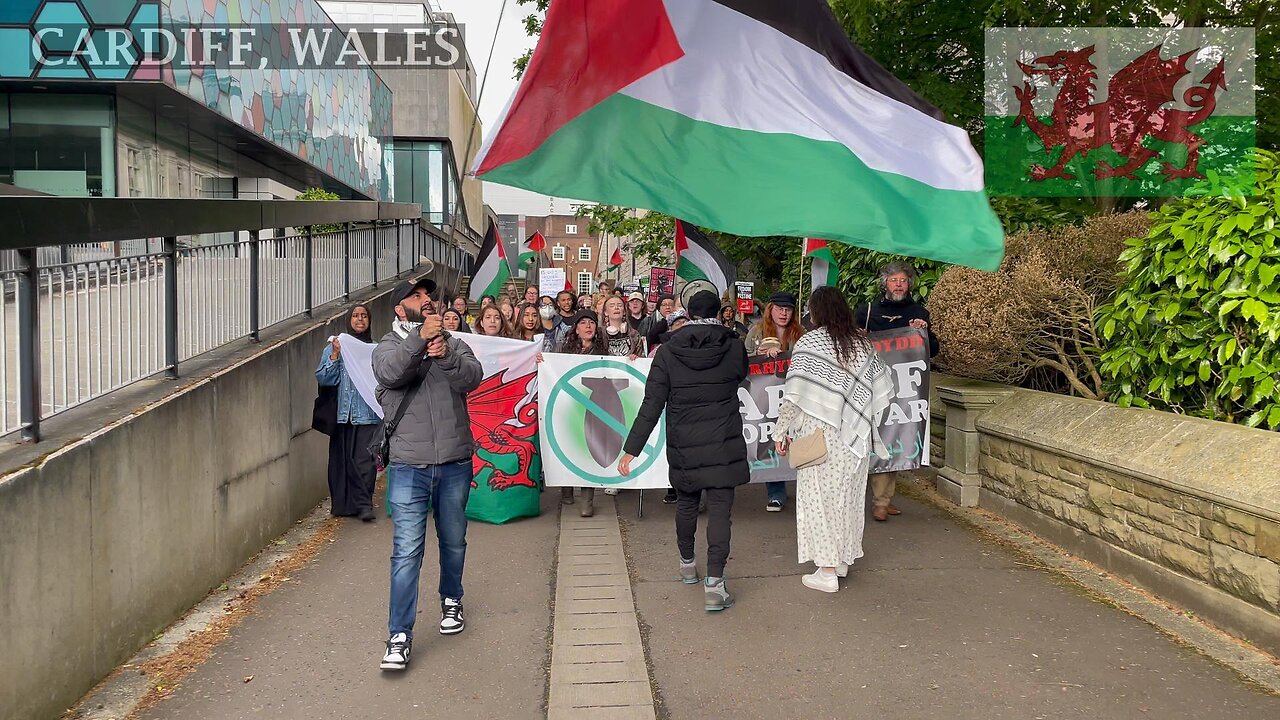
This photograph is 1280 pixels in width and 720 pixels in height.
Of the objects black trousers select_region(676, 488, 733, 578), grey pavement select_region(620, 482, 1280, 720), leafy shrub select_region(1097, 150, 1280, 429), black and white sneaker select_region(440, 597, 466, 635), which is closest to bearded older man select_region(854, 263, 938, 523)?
leafy shrub select_region(1097, 150, 1280, 429)

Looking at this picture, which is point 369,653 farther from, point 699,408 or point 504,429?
point 504,429

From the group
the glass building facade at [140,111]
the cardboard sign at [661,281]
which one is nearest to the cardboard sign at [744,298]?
the cardboard sign at [661,281]

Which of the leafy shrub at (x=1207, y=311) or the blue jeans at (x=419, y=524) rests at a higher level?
the leafy shrub at (x=1207, y=311)

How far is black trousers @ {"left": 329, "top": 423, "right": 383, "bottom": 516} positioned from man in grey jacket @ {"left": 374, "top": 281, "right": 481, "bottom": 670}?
10.5 feet

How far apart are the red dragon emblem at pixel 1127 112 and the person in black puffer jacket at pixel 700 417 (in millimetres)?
6920

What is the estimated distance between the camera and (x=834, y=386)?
21.7 feet

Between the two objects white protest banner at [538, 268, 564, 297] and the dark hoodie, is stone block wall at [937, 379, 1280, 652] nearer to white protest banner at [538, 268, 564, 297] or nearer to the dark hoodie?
the dark hoodie

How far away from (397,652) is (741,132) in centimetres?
315

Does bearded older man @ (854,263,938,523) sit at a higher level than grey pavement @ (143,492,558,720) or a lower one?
higher

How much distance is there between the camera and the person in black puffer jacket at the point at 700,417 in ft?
21.0

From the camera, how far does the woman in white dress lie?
657 cm

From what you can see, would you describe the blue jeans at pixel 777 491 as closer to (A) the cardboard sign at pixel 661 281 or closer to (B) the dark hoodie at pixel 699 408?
(B) the dark hoodie at pixel 699 408

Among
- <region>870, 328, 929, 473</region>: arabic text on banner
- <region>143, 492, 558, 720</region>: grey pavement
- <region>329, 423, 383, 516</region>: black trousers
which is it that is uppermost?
<region>870, 328, 929, 473</region>: arabic text on banner

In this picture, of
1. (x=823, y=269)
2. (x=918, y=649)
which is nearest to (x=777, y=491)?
(x=823, y=269)
